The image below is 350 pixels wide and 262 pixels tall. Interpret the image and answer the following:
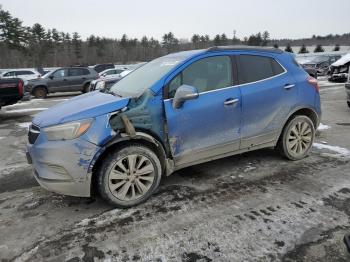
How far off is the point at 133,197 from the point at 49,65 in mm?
61971

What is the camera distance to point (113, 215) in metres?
3.74

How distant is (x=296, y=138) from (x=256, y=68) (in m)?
1.30

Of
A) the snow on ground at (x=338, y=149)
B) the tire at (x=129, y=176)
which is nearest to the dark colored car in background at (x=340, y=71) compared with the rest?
the snow on ground at (x=338, y=149)

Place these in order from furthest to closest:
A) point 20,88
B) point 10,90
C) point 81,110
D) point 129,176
A: 1. point 20,88
2. point 10,90
3. point 129,176
4. point 81,110

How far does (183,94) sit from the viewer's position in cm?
391

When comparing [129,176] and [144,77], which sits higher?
[144,77]

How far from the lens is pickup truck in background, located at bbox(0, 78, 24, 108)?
10.4 metres

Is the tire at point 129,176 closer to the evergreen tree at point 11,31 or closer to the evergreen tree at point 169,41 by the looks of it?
the evergreen tree at point 11,31

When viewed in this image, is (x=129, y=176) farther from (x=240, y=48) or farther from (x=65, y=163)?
(x=240, y=48)

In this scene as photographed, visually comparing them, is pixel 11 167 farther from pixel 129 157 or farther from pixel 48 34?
pixel 48 34

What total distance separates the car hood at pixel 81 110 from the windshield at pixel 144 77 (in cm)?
27

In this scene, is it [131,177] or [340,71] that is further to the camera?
[340,71]

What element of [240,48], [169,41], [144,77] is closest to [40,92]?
[144,77]

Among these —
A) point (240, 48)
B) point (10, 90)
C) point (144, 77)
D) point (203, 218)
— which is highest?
point (240, 48)
